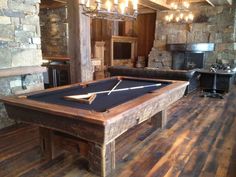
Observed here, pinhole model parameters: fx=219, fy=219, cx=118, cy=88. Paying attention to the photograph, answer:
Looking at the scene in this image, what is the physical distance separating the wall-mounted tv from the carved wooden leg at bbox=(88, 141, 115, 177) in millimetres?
7414

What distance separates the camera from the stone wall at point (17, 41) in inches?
132

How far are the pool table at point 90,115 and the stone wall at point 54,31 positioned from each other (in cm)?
502

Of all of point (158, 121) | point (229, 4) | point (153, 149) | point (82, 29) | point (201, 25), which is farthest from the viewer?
point (201, 25)

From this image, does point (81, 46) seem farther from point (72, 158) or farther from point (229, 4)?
point (229, 4)

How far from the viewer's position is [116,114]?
1832 mm

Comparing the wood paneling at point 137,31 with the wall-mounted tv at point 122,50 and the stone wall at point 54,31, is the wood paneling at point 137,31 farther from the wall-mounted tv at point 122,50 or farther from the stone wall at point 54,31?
the stone wall at point 54,31

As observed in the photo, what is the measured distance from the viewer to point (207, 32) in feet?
27.6

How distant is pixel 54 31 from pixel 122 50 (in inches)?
130

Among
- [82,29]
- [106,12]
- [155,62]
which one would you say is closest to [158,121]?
[106,12]

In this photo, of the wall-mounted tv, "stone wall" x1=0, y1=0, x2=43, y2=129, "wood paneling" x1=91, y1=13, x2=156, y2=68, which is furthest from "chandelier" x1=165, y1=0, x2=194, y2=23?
"stone wall" x1=0, y1=0, x2=43, y2=129

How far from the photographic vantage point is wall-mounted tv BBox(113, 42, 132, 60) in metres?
9.46

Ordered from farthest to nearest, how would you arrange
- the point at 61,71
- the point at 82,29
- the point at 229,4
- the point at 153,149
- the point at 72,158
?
1. the point at 229,4
2. the point at 61,71
3. the point at 82,29
4. the point at 153,149
5. the point at 72,158

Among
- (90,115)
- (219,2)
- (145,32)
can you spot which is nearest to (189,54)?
(219,2)

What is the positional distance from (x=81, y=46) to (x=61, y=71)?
87.3 inches
